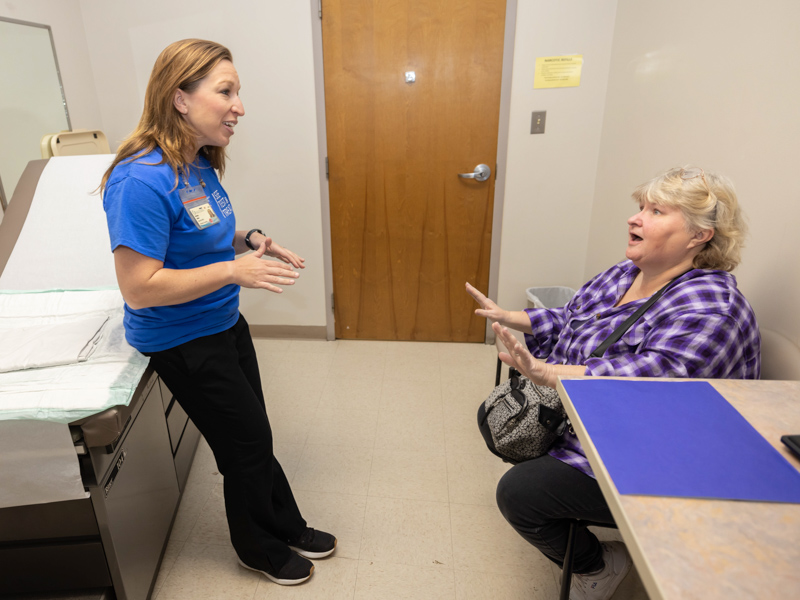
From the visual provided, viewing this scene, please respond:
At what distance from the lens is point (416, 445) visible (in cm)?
209

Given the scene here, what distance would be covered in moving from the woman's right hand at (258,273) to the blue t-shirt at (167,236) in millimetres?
120

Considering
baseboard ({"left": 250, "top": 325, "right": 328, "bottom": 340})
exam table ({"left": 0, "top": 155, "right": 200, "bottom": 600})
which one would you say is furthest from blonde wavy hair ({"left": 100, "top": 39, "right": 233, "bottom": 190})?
baseboard ({"left": 250, "top": 325, "right": 328, "bottom": 340})

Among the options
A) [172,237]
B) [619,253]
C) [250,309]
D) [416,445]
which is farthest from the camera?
[250,309]

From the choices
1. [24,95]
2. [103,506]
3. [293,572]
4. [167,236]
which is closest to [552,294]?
[293,572]

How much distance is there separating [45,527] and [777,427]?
1.59m

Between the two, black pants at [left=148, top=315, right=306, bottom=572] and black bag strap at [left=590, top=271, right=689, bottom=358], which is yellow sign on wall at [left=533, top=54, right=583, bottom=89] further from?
black pants at [left=148, top=315, right=306, bottom=572]

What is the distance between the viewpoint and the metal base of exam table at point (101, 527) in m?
1.20

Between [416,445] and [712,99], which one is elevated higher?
[712,99]

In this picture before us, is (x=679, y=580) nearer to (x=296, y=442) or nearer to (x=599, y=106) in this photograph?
(x=296, y=442)

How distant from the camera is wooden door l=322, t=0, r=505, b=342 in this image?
2469mm

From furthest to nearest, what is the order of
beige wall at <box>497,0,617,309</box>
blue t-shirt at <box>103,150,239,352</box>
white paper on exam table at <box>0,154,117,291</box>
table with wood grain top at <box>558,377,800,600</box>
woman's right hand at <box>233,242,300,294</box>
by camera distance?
beige wall at <box>497,0,617,309</box> < white paper on exam table at <box>0,154,117,291</box> < woman's right hand at <box>233,242,300,294</box> < blue t-shirt at <box>103,150,239,352</box> < table with wood grain top at <box>558,377,800,600</box>

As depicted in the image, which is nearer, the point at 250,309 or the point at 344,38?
the point at 344,38

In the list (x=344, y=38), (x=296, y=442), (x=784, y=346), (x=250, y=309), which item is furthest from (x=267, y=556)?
(x=344, y=38)

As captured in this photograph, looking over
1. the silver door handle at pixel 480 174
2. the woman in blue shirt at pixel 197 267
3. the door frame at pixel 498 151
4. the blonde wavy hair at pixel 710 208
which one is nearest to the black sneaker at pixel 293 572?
the woman in blue shirt at pixel 197 267
